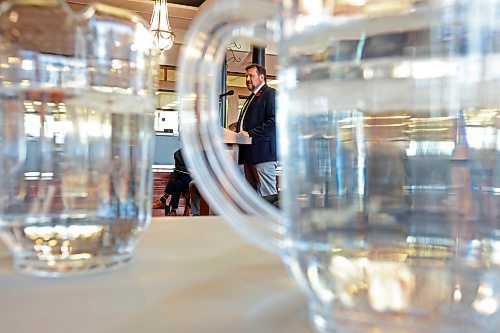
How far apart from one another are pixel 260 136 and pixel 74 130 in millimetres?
2051

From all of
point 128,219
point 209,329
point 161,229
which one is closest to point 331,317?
point 209,329

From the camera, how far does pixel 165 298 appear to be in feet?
0.74

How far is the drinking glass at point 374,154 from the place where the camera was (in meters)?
0.18

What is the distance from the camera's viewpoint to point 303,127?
0.20 meters

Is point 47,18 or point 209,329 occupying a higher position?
point 47,18

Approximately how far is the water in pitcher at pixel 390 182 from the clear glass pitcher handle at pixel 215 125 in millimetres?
21

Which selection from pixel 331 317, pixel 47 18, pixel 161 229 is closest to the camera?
pixel 331 317

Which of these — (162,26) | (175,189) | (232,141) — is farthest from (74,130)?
(175,189)

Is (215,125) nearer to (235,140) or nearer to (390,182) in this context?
(390,182)

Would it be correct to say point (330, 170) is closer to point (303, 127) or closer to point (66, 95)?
point (303, 127)

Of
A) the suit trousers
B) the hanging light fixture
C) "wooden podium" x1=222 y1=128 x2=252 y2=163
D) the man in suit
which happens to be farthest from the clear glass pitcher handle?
the hanging light fixture

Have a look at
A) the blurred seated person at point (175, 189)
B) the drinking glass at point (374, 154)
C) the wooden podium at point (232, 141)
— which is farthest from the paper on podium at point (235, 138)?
the drinking glass at point (374, 154)

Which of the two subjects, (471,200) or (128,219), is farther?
(128,219)

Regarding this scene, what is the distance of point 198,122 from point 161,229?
254mm
